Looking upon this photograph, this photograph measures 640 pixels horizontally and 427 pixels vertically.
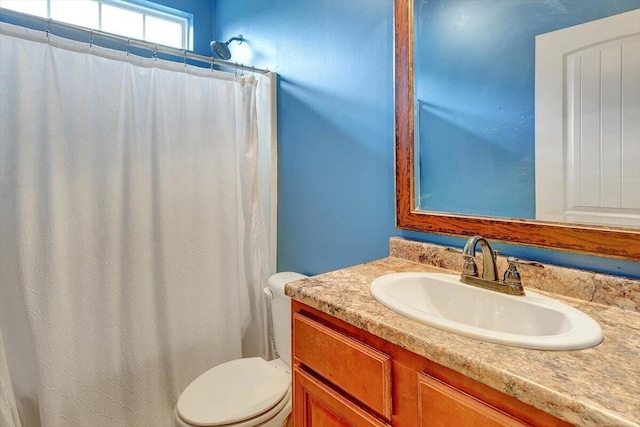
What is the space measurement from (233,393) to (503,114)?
1.38 m

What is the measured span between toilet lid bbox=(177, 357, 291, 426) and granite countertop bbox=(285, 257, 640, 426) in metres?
0.61

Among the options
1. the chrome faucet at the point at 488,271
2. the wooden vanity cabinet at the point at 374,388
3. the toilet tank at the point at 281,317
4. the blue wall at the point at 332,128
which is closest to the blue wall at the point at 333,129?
the blue wall at the point at 332,128

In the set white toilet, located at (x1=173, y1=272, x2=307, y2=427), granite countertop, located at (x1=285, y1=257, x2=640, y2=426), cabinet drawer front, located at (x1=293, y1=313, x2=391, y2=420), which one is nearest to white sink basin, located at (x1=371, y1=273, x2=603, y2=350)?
granite countertop, located at (x1=285, y1=257, x2=640, y2=426)

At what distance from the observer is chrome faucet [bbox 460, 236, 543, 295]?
0.90 meters

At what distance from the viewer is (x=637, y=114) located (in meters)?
0.82

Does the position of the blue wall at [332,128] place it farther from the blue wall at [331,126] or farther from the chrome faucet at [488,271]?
the chrome faucet at [488,271]

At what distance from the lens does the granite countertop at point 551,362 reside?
1.55ft

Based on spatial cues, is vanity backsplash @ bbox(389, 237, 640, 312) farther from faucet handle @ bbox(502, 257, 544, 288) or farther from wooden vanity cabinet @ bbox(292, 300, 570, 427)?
wooden vanity cabinet @ bbox(292, 300, 570, 427)

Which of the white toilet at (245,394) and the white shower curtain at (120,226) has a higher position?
the white shower curtain at (120,226)

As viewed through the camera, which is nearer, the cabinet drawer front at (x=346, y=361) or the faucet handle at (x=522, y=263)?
the cabinet drawer front at (x=346, y=361)

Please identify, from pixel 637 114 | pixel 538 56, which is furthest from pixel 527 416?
pixel 538 56

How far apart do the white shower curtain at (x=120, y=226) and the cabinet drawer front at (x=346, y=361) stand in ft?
3.01

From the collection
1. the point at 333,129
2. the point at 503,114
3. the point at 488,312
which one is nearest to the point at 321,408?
the point at 488,312

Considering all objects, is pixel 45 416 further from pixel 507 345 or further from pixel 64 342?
pixel 507 345
